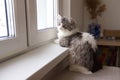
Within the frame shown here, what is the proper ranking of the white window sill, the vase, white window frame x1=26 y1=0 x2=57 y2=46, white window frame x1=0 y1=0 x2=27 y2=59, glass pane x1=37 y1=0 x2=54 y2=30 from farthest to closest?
the vase → glass pane x1=37 y1=0 x2=54 y2=30 → white window frame x1=26 y1=0 x2=57 y2=46 → white window frame x1=0 y1=0 x2=27 y2=59 → the white window sill

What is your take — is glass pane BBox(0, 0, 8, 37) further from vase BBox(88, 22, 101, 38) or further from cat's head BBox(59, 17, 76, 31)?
vase BBox(88, 22, 101, 38)

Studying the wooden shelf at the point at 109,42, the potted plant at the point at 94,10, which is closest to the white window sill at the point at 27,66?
the wooden shelf at the point at 109,42

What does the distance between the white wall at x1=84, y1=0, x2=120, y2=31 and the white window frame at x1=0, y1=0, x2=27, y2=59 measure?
134 cm

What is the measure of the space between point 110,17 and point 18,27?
1539 millimetres

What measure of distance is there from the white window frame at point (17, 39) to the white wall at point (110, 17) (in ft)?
4.41

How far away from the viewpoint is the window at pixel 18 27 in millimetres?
750

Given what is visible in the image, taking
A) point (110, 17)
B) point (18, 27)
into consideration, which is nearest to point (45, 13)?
point (18, 27)

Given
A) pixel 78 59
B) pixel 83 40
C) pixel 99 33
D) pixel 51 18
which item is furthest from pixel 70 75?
pixel 99 33

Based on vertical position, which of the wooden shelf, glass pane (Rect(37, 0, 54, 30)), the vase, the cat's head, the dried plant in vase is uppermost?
the dried plant in vase

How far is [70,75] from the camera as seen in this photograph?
0.95 meters

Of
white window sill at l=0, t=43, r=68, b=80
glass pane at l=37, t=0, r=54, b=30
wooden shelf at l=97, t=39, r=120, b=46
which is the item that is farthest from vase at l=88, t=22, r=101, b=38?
white window sill at l=0, t=43, r=68, b=80

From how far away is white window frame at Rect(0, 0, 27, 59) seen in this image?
0.71 meters

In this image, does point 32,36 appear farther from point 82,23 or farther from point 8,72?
point 82,23

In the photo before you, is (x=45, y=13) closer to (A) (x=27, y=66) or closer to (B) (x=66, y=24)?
(B) (x=66, y=24)
